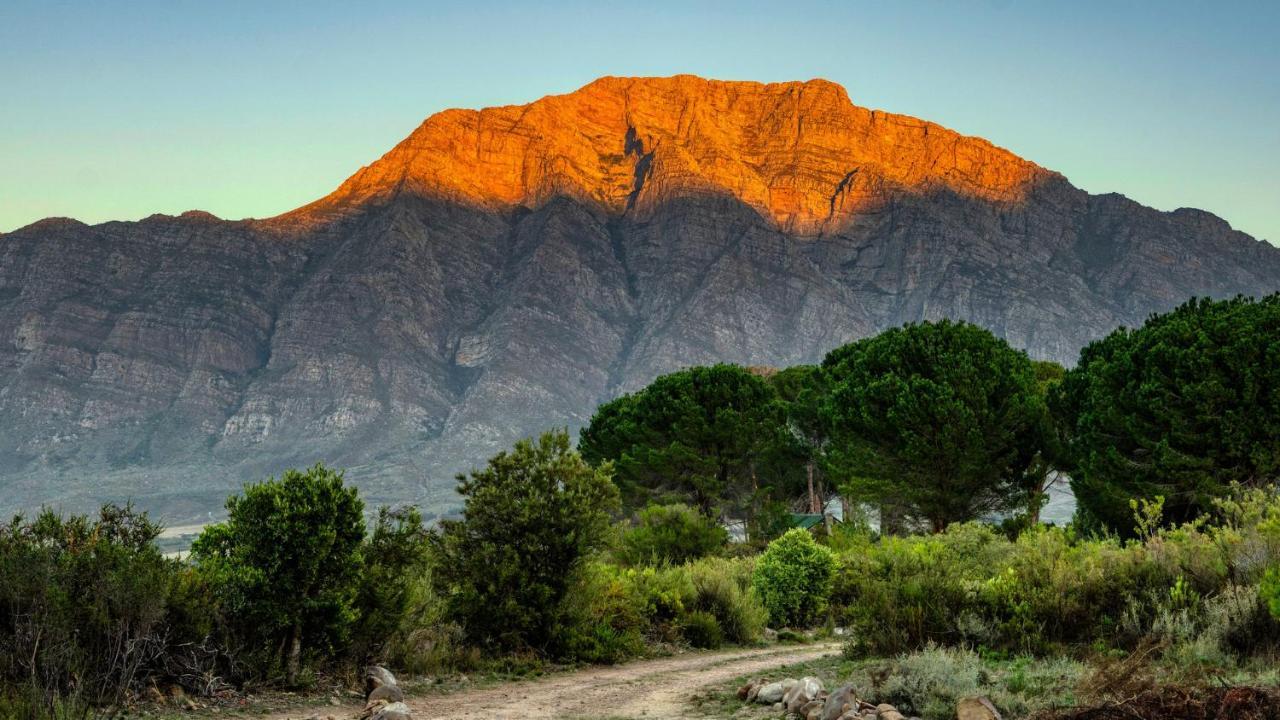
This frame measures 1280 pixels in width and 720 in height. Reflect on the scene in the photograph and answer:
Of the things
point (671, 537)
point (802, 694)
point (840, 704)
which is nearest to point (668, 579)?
point (671, 537)

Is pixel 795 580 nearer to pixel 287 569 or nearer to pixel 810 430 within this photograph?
pixel 287 569

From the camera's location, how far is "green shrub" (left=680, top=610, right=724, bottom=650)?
19.9m

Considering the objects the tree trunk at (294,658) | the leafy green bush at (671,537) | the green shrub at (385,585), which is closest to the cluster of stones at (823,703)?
the green shrub at (385,585)

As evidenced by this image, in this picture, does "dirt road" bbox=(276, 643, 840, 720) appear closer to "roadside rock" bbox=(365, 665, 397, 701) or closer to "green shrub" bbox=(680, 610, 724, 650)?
"roadside rock" bbox=(365, 665, 397, 701)

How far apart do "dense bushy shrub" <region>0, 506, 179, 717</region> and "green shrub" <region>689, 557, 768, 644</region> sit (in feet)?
39.3

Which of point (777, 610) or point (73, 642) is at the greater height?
point (73, 642)

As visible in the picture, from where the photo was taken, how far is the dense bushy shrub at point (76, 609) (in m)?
10.2

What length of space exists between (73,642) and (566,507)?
7.89 m

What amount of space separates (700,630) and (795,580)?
4835 mm

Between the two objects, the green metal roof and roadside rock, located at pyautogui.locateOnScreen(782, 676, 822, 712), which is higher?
roadside rock, located at pyautogui.locateOnScreen(782, 676, 822, 712)

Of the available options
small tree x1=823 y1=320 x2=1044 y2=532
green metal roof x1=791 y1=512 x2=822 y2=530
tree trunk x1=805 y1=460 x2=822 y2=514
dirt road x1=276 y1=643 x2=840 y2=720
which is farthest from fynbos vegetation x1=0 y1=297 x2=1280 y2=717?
tree trunk x1=805 y1=460 x2=822 y2=514

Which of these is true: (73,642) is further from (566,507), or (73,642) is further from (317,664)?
(566,507)

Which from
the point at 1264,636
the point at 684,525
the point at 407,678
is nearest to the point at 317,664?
the point at 407,678

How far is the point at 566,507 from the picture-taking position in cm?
1666
